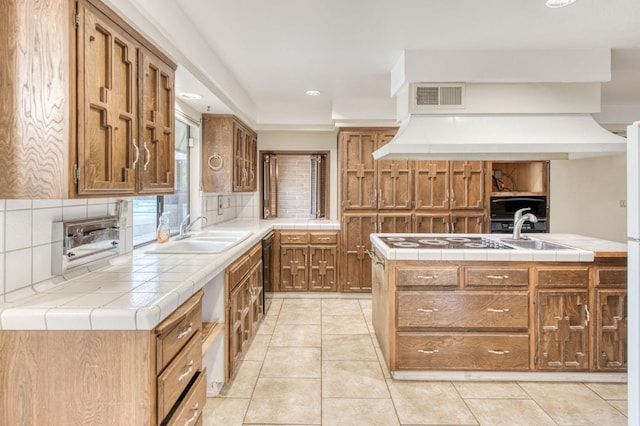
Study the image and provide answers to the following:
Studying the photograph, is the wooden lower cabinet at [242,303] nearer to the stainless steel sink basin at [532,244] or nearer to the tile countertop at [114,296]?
the tile countertop at [114,296]

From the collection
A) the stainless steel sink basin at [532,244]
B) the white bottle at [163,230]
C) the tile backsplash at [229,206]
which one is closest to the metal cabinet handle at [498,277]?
the stainless steel sink basin at [532,244]

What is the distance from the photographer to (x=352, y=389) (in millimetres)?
2492

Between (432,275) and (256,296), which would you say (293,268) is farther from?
(432,275)

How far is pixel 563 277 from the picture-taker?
8.39 feet

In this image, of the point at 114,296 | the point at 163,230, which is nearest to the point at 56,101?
the point at 114,296

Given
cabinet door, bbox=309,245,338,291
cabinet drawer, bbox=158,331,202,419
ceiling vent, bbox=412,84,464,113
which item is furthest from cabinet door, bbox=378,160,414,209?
cabinet drawer, bbox=158,331,202,419

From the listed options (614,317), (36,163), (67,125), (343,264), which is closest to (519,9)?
(614,317)

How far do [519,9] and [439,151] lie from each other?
3.26ft

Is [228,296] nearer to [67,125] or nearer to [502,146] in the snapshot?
[67,125]

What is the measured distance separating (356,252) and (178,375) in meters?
3.35

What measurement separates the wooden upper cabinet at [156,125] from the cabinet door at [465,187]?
3451mm

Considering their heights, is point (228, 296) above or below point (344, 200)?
below

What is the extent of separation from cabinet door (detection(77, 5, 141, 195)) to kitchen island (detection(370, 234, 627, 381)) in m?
1.74

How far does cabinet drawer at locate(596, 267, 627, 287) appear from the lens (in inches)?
100.0
